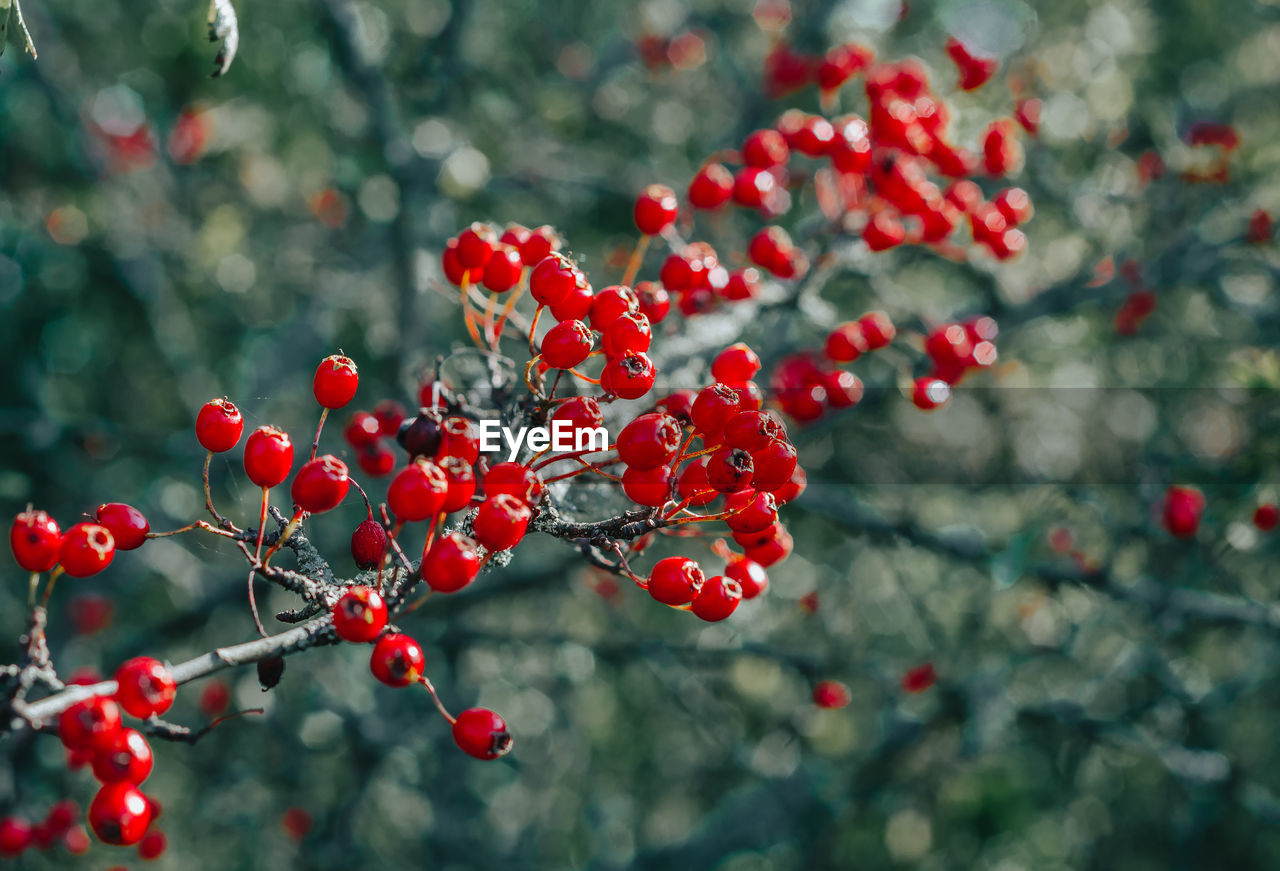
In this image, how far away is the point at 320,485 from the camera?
6.29 ft

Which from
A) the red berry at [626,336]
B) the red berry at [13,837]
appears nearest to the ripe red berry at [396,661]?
the red berry at [626,336]

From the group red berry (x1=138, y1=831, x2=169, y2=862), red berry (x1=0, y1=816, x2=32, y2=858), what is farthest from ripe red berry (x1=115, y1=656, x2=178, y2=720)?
red berry (x1=0, y1=816, x2=32, y2=858)

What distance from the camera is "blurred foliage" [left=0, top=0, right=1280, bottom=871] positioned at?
5.07 m

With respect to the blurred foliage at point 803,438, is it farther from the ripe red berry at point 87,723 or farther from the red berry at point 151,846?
the ripe red berry at point 87,723

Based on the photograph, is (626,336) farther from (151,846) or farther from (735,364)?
(151,846)

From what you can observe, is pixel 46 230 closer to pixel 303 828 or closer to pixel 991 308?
pixel 303 828

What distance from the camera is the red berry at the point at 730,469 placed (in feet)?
6.53

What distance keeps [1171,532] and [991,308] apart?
5.42 ft

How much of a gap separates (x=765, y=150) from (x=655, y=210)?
1060 millimetres

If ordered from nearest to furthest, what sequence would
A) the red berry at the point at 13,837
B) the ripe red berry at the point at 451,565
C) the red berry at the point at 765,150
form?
the ripe red berry at the point at 451,565 < the red berry at the point at 13,837 < the red berry at the point at 765,150

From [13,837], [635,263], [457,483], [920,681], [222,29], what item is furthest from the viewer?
[920,681]

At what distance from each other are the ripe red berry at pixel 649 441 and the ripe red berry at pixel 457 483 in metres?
0.37

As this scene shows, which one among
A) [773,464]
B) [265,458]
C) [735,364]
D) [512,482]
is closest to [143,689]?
[265,458]

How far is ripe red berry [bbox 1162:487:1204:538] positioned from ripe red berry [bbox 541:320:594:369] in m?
4.24
